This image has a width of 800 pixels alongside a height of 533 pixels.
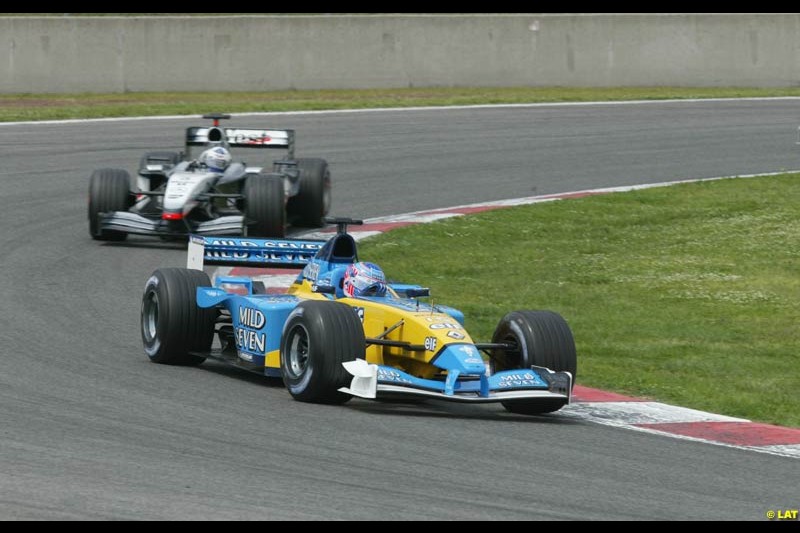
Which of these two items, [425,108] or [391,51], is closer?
[425,108]

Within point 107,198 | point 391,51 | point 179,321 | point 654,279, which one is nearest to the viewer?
point 179,321

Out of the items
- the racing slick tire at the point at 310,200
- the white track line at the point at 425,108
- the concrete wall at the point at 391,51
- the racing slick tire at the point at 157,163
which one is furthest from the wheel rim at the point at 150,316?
the concrete wall at the point at 391,51

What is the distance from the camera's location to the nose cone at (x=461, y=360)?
924cm

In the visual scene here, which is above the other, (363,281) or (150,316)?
(363,281)

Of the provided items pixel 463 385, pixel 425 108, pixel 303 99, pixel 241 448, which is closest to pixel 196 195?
pixel 463 385

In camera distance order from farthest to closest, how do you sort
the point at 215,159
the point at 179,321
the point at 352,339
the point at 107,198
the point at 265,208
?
the point at 215,159 < the point at 107,198 < the point at 265,208 < the point at 179,321 < the point at 352,339

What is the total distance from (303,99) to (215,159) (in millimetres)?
13469

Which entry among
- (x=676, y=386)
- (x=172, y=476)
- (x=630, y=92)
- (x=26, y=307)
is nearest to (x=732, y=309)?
(x=676, y=386)

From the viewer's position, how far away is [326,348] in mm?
9219

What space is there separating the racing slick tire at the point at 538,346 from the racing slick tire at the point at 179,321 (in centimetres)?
236

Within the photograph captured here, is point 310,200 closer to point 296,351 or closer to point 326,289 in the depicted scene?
point 326,289

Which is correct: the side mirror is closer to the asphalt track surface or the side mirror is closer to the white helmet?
the asphalt track surface

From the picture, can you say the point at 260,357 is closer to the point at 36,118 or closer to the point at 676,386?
the point at 676,386
